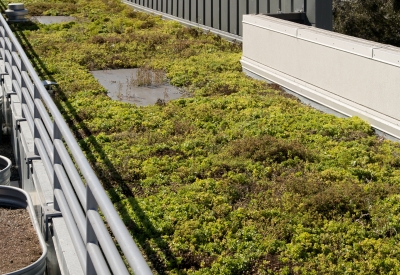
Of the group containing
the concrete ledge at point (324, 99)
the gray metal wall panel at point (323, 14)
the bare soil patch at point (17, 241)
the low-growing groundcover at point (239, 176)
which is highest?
the gray metal wall panel at point (323, 14)

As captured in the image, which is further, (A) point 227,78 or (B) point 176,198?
(A) point 227,78

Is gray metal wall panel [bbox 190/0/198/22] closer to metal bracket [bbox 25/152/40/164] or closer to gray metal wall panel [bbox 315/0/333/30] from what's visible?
gray metal wall panel [bbox 315/0/333/30]

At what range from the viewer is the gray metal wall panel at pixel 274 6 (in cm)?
1586

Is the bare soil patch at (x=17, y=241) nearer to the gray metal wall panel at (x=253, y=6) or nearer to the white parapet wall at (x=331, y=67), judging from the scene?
the white parapet wall at (x=331, y=67)

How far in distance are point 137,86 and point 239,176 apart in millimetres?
5696

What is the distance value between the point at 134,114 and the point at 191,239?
4.78 metres

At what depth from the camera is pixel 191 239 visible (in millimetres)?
6816

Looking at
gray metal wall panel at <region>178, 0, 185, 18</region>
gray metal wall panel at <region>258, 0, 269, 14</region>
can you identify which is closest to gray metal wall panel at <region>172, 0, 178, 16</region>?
gray metal wall panel at <region>178, 0, 185, 18</region>

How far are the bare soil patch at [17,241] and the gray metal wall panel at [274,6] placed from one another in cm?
1107

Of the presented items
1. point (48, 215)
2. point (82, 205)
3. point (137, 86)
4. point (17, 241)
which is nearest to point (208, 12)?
point (137, 86)

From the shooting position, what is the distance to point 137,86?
44.8ft

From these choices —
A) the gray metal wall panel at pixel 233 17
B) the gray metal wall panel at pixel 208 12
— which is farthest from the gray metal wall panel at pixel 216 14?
the gray metal wall panel at pixel 233 17

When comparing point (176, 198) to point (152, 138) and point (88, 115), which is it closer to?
point (152, 138)

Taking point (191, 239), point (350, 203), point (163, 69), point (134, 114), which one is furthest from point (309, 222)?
point (163, 69)
